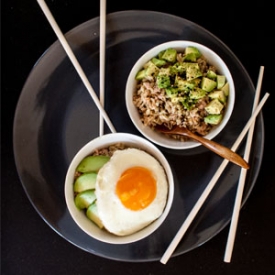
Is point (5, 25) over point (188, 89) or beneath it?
over

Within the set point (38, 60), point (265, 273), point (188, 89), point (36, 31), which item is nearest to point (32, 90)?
point (38, 60)

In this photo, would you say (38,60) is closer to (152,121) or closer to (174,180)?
(152,121)

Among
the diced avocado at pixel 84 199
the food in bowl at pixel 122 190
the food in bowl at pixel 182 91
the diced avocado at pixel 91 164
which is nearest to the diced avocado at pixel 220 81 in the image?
the food in bowl at pixel 182 91

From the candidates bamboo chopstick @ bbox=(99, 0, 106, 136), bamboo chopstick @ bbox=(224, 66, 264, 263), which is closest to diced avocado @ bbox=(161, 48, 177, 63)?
bamboo chopstick @ bbox=(99, 0, 106, 136)

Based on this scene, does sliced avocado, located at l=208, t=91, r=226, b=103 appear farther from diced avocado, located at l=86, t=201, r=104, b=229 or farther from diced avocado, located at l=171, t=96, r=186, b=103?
diced avocado, located at l=86, t=201, r=104, b=229

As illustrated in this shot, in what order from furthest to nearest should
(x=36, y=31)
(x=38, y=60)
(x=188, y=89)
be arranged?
(x=36, y=31) → (x=38, y=60) → (x=188, y=89)
